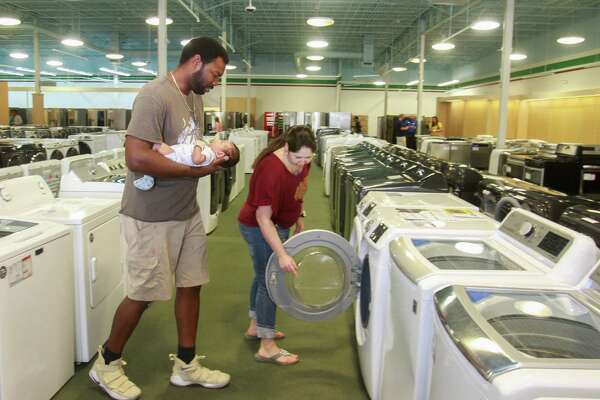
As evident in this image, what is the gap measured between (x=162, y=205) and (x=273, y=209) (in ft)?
2.22

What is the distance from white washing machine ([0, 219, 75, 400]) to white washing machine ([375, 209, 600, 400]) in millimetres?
1710

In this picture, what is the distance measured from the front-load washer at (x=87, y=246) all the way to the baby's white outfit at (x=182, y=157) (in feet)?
2.43

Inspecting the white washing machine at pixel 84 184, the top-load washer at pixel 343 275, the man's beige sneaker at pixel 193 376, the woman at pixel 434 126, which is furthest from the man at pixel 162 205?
the woman at pixel 434 126

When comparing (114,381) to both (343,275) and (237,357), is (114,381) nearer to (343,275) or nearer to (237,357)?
(237,357)

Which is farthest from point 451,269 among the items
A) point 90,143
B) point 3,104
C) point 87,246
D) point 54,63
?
point 54,63

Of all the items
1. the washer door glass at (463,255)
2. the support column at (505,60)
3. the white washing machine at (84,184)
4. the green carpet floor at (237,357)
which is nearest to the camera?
the washer door glass at (463,255)

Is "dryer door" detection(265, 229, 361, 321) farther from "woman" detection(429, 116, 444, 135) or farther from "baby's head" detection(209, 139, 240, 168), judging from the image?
"woman" detection(429, 116, 444, 135)

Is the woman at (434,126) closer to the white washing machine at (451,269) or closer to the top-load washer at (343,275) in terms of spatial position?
the top-load washer at (343,275)

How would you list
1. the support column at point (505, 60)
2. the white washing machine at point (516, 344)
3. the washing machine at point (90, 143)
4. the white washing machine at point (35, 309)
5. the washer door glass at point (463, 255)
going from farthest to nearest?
the washing machine at point (90, 143)
the support column at point (505, 60)
the white washing machine at point (35, 309)
the washer door glass at point (463, 255)
the white washing machine at point (516, 344)

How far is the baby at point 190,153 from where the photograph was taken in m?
2.52

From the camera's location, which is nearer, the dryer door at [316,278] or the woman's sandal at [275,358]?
the dryer door at [316,278]

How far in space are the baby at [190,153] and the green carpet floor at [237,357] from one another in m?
1.20

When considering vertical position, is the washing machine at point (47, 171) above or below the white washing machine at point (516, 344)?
above

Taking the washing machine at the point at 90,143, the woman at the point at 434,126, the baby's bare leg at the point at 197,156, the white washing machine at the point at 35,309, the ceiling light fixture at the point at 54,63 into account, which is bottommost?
the white washing machine at the point at 35,309
